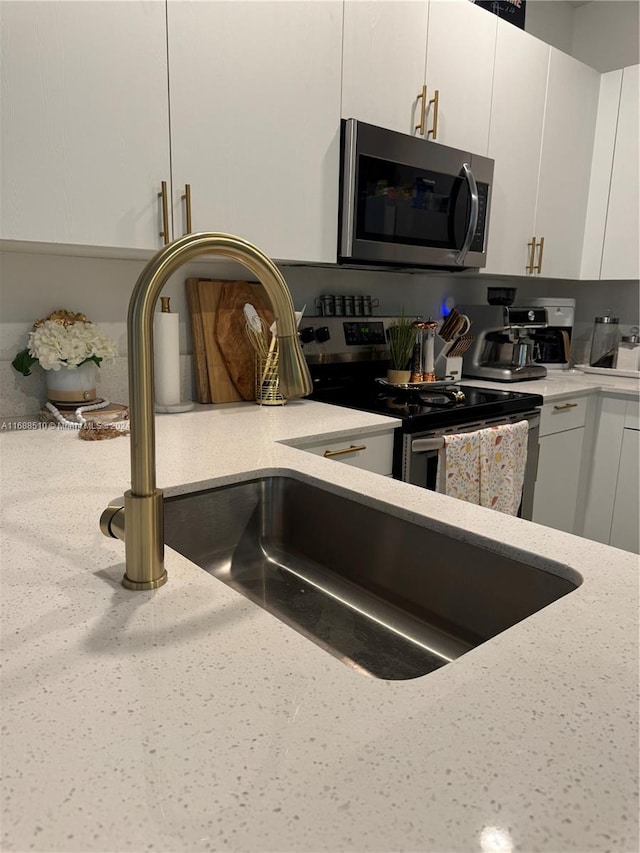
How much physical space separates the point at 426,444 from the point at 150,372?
1.26 metres

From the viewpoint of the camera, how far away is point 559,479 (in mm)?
2604

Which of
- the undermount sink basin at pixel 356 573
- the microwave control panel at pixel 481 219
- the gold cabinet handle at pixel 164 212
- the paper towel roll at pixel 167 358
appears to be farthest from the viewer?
the microwave control panel at pixel 481 219

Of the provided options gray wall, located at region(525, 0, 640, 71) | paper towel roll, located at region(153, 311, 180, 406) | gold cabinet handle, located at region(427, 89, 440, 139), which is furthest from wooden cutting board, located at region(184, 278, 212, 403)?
gray wall, located at region(525, 0, 640, 71)

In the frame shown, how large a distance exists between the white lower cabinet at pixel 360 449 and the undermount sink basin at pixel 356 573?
0.31 metres

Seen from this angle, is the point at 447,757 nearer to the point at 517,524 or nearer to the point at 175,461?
the point at 517,524

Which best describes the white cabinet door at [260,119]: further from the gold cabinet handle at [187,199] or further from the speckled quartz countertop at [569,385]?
the speckled quartz countertop at [569,385]

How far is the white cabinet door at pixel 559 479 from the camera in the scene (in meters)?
2.49

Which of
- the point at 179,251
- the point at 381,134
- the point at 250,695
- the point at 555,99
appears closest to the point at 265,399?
the point at 381,134

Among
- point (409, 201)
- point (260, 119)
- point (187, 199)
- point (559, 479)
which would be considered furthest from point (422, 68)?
point (559, 479)

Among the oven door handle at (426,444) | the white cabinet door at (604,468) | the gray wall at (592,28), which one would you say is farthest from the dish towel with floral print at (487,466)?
the gray wall at (592,28)

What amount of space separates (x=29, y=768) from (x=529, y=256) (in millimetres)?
2636

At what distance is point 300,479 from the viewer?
125 centimetres

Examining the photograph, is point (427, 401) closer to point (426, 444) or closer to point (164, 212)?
point (426, 444)

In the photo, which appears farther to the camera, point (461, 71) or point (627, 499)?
point (627, 499)
